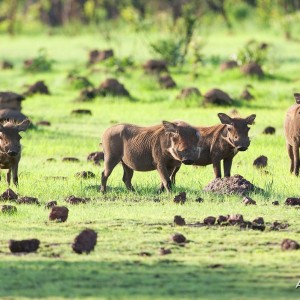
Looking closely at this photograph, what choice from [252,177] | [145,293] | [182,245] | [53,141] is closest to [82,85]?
[53,141]

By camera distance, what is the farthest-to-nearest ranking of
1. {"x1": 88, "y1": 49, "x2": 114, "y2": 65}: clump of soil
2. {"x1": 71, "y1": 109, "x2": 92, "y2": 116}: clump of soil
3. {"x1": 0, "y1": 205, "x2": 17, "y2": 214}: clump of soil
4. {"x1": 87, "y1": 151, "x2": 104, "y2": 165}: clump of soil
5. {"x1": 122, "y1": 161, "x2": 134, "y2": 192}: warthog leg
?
{"x1": 88, "y1": 49, "x2": 114, "y2": 65}: clump of soil → {"x1": 71, "y1": 109, "x2": 92, "y2": 116}: clump of soil → {"x1": 87, "y1": 151, "x2": 104, "y2": 165}: clump of soil → {"x1": 122, "y1": 161, "x2": 134, "y2": 192}: warthog leg → {"x1": 0, "y1": 205, "x2": 17, "y2": 214}: clump of soil

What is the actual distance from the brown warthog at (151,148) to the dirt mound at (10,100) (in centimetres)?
784

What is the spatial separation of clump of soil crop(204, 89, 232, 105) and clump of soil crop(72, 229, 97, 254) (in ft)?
47.1

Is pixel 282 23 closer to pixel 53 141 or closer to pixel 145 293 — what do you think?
pixel 53 141

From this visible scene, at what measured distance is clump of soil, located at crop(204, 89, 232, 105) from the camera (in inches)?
897

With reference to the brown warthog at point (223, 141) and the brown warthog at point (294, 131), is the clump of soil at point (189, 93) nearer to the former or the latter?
the brown warthog at point (294, 131)

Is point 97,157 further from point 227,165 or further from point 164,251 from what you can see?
point 164,251

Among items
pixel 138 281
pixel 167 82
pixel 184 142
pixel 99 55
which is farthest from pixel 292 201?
pixel 99 55

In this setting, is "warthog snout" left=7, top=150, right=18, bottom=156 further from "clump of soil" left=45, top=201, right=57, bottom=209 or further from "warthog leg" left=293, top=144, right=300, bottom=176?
"warthog leg" left=293, top=144, right=300, bottom=176

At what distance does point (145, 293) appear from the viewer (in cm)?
723

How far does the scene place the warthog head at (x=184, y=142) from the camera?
37.5ft

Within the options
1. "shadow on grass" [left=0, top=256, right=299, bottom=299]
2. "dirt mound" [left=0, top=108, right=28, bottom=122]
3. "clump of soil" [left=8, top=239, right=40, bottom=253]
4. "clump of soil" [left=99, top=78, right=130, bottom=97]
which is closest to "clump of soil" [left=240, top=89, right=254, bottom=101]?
"clump of soil" [left=99, top=78, right=130, bottom=97]

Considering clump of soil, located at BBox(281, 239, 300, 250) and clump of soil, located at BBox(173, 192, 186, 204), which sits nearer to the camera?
clump of soil, located at BBox(281, 239, 300, 250)

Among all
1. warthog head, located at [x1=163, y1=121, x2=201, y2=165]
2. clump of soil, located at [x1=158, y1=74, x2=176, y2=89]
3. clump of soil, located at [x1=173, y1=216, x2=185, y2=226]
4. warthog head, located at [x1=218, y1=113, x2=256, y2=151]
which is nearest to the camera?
clump of soil, located at [x1=173, y1=216, x2=185, y2=226]
